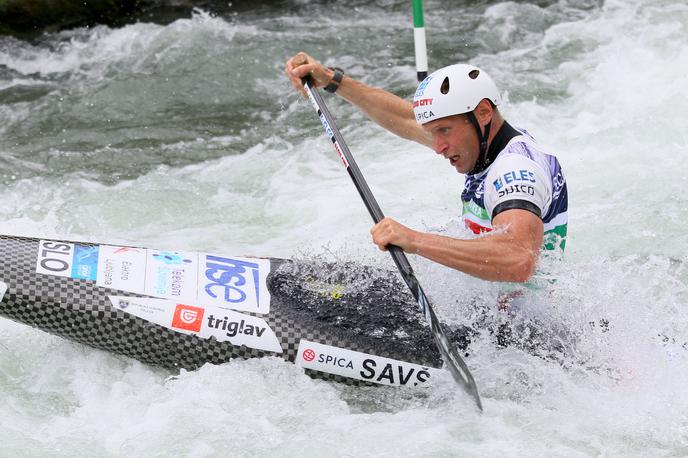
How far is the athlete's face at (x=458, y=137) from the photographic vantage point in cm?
424

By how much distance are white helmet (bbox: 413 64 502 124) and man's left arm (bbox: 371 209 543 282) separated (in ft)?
1.70

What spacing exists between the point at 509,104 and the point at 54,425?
18.4 feet

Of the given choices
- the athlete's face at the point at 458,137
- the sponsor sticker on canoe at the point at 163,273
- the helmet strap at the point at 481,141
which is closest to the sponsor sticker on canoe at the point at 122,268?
the sponsor sticker on canoe at the point at 163,273

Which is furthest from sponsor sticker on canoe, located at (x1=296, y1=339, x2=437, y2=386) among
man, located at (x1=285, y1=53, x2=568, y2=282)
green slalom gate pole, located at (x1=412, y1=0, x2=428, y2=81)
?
green slalom gate pole, located at (x1=412, y1=0, x2=428, y2=81)

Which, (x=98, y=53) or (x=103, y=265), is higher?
(x=103, y=265)

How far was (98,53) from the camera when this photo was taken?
33.4 feet

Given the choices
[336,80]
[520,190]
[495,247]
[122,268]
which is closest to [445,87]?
[520,190]

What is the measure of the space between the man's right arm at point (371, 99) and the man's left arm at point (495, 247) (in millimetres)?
1271

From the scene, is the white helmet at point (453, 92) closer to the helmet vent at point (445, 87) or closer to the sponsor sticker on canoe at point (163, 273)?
the helmet vent at point (445, 87)

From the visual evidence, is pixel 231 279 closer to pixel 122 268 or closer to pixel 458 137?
pixel 122 268

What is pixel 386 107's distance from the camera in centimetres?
540

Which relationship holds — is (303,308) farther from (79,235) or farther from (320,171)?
(320,171)

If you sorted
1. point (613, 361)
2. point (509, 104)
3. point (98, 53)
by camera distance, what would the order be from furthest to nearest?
point (98, 53) → point (509, 104) → point (613, 361)

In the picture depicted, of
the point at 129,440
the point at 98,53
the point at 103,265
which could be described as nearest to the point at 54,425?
the point at 129,440
